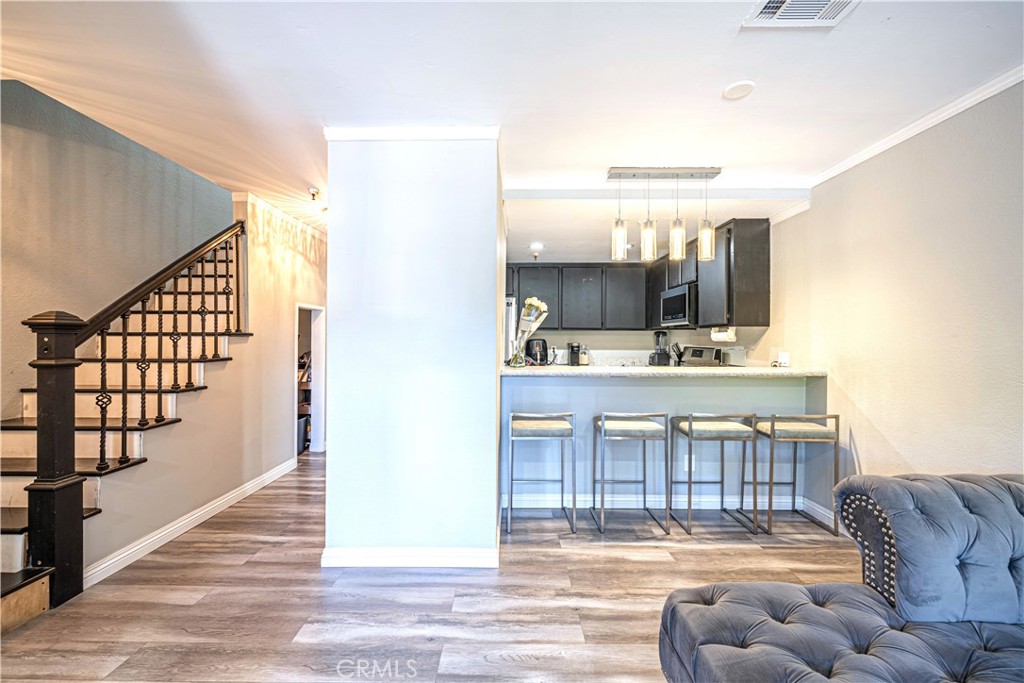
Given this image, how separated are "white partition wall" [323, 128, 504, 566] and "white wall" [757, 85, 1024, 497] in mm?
2251

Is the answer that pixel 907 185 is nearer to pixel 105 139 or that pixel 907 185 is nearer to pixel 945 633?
pixel 945 633

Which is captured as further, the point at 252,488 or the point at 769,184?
the point at 252,488

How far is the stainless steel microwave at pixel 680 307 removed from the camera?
15.0 feet

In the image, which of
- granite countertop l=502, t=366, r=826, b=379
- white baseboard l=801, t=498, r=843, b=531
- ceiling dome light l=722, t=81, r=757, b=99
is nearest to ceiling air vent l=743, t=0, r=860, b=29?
ceiling dome light l=722, t=81, r=757, b=99

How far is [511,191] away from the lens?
3502mm

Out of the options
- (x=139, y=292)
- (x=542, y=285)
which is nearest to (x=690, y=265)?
(x=542, y=285)

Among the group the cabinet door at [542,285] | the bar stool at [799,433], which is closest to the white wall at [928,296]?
the bar stool at [799,433]

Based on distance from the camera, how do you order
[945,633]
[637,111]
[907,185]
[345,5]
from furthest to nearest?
[907,185], [637,111], [345,5], [945,633]

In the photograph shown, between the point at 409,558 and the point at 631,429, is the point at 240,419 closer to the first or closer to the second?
the point at 409,558

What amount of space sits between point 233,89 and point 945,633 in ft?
11.0

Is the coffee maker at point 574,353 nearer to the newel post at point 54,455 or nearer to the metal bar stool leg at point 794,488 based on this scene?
the metal bar stool leg at point 794,488

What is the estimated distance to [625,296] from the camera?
6.02 m

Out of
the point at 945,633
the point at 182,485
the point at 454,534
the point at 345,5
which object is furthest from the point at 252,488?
the point at 945,633

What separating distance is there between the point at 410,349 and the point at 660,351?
14.0 feet
